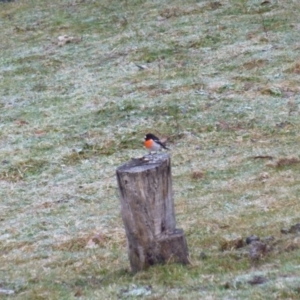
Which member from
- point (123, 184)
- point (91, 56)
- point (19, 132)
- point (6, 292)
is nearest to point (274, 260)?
point (123, 184)

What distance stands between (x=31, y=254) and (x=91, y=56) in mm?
10928

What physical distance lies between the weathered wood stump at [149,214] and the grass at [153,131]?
0.62 feet

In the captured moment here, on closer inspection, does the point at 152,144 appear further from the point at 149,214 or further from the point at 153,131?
the point at 149,214

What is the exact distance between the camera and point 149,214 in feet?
22.5

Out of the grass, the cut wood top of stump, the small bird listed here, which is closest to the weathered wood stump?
the cut wood top of stump

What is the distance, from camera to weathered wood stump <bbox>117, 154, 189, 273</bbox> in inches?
268

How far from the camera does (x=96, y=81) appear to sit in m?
16.6

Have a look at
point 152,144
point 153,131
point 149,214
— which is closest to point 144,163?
point 149,214

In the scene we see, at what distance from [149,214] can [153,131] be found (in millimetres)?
6378

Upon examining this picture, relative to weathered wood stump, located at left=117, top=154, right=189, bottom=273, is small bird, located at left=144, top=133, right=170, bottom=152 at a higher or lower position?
lower

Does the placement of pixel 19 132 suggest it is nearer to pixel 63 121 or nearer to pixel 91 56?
pixel 63 121

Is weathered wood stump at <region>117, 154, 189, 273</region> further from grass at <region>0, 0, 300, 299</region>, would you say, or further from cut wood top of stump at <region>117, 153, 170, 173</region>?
grass at <region>0, 0, 300, 299</region>

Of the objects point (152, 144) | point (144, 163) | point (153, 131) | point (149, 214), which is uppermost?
point (144, 163)

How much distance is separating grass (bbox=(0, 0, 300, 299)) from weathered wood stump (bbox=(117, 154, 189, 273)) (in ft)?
0.62
